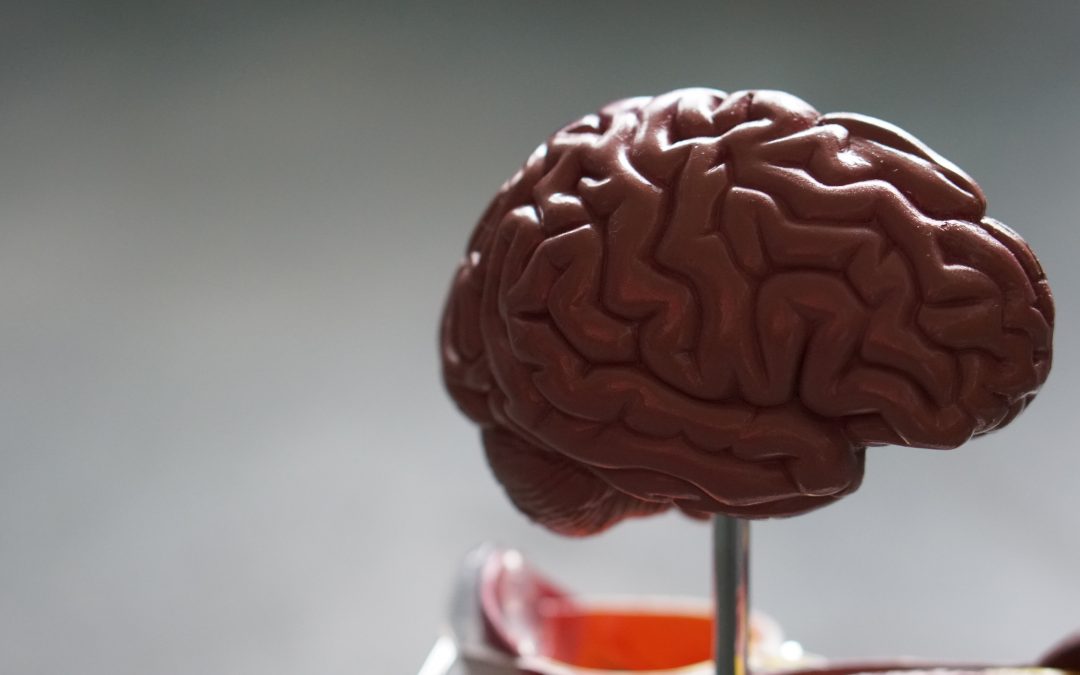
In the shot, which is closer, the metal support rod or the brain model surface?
the brain model surface

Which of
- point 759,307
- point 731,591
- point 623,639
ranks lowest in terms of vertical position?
point 623,639

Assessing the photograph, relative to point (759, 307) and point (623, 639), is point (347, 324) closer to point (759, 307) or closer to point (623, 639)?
point (623, 639)

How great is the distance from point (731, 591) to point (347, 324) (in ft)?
5.59

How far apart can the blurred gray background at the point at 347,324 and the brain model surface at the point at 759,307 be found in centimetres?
139

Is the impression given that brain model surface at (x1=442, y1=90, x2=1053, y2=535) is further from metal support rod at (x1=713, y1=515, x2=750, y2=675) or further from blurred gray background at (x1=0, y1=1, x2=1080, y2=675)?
blurred gray background at (x1=0, y1=1, x2=1080, y2=675)

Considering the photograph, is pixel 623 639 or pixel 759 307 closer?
pixel 759 307

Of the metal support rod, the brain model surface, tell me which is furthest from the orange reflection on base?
the brain model surface

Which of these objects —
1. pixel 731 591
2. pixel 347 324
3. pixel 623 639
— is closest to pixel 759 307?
pixel 731 591

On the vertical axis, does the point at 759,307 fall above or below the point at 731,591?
above

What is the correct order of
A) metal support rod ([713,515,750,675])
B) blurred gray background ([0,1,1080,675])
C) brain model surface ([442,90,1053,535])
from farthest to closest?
blurred gray background ([0,1,1080,675]) < metal support rod ([713,515,750,675]) < brain model surface ([442,90,1053,535])

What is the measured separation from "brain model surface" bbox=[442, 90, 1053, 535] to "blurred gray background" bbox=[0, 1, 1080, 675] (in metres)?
1.39

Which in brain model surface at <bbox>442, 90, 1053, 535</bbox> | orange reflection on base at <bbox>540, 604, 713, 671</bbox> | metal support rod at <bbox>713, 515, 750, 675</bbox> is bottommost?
orange reflection on base at <bbox>540, 604, 713, 671</bbox>

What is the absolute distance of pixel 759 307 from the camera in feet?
2.31

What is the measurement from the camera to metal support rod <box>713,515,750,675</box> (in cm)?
87
